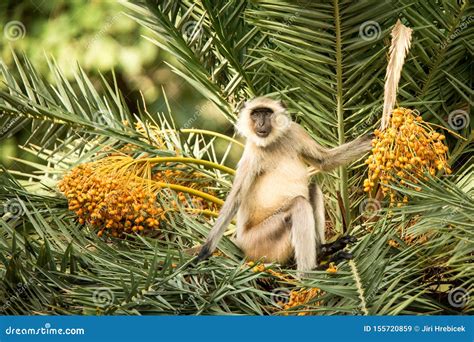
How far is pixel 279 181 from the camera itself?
473cm

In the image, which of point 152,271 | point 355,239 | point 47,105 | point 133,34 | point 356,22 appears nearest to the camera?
point 152,271

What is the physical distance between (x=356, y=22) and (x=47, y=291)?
2062mm

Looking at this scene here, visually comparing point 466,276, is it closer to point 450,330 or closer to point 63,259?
point 450,330

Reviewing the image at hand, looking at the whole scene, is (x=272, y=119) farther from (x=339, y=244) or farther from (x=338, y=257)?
(x=338, y=257)

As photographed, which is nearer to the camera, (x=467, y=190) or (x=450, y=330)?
(x=450, y=330)

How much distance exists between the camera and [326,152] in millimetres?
4855

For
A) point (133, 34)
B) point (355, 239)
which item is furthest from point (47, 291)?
point (133, 34)
